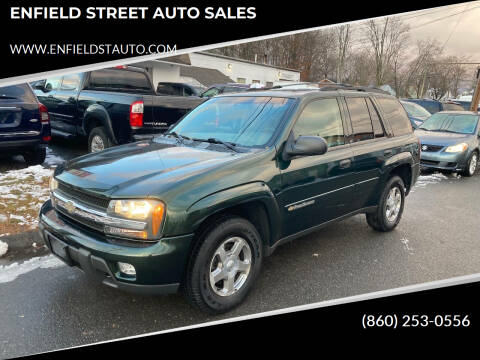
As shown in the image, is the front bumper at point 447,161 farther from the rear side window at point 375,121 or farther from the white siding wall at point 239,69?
the white siding wall at point 239,69

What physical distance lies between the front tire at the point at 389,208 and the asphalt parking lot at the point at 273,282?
154mm

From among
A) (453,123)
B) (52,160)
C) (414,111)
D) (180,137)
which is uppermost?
(414,111)

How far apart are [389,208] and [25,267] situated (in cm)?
435

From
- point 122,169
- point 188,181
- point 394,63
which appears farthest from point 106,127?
point 394,63

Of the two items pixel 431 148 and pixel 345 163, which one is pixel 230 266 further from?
pixel 431 148

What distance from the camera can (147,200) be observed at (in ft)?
8.45

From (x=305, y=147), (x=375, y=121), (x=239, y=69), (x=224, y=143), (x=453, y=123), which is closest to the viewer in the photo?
(x=305, y=147)

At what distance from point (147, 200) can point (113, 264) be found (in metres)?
0.52

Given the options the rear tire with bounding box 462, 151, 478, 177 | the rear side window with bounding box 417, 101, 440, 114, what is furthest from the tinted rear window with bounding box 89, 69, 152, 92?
the rear side window with bounding box 417, 101, 440, 114

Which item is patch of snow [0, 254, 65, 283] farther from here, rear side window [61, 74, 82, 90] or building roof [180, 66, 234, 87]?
building roof [180, 66, 234, 87]

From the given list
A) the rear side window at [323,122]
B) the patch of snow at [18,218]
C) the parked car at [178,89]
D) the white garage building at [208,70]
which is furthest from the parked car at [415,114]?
the patch of snow at [18,218]

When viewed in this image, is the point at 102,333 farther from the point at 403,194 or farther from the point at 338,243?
the point at 403,194

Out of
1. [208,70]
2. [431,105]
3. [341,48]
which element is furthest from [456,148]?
[341,48]

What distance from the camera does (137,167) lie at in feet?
9.91
